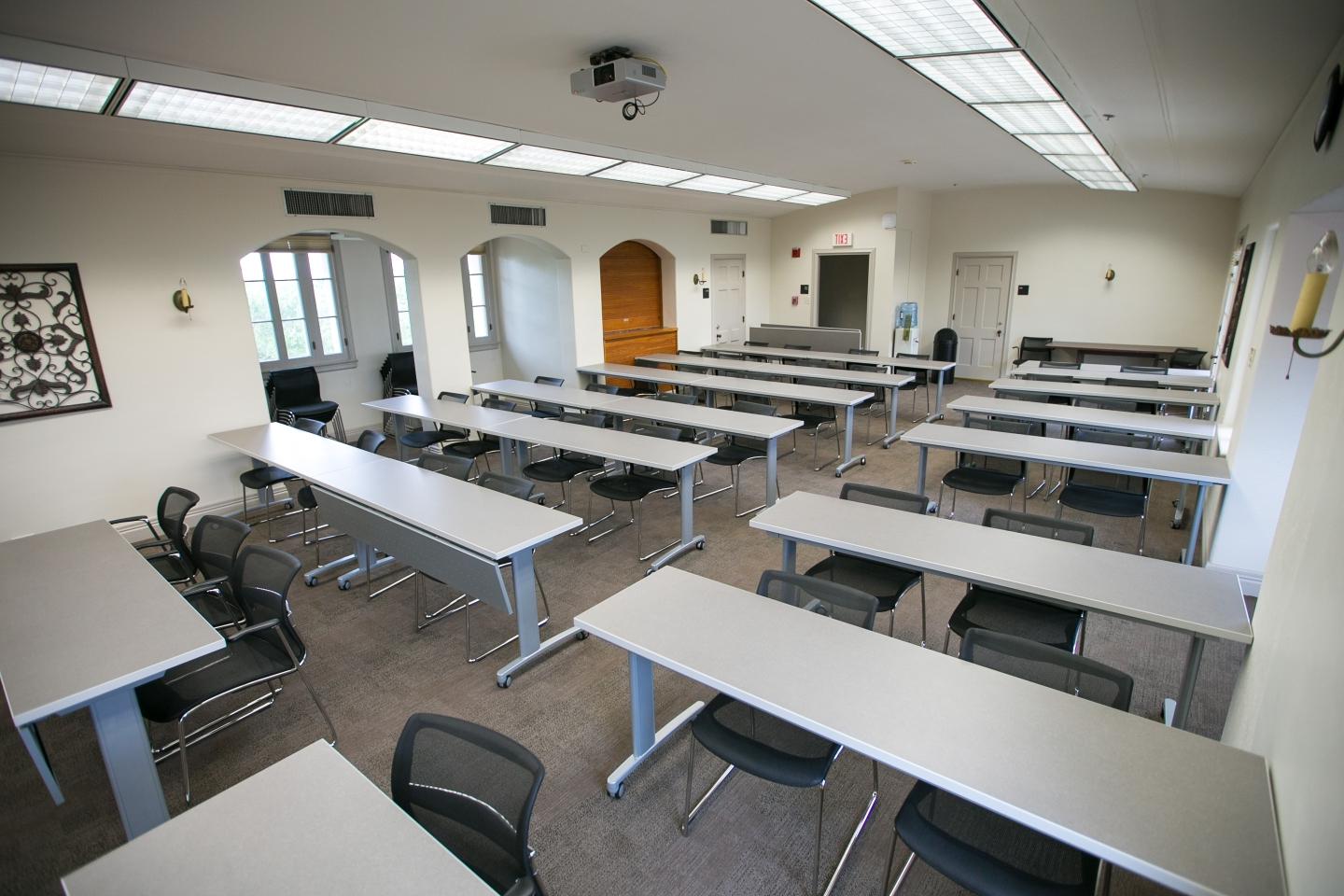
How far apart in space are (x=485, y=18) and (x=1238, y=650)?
5243 mm

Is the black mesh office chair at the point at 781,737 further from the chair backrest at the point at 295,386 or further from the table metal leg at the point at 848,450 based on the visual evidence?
the chair backrest at the point at 295,386

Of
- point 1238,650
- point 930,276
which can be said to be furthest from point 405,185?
point 930,276

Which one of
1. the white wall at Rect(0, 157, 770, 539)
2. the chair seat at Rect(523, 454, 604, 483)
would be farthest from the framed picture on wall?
the chair seat at Rect(523, 454, 604, 483)

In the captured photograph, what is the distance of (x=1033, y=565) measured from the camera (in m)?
2.86

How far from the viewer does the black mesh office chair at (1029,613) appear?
2918mm

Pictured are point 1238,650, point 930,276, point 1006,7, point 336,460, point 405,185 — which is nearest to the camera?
point 1006,7

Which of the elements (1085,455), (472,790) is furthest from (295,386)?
(1085,455)

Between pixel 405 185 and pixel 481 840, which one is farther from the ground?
pixel 405 185

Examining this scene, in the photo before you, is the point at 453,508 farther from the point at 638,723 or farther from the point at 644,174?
the point at 644,174

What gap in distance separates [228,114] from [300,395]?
448 centimetres

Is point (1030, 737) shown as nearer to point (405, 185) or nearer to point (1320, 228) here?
point (1320, 228)

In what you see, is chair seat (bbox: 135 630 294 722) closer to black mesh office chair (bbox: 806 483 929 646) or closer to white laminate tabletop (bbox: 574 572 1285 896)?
white laminate tabletop (bbox: 574 572 1285 896)

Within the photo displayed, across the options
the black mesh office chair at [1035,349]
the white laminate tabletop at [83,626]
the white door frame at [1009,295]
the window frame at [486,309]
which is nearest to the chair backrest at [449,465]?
A: the white laminate tabletop at [83,626]

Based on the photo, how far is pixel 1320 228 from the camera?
4.17m
